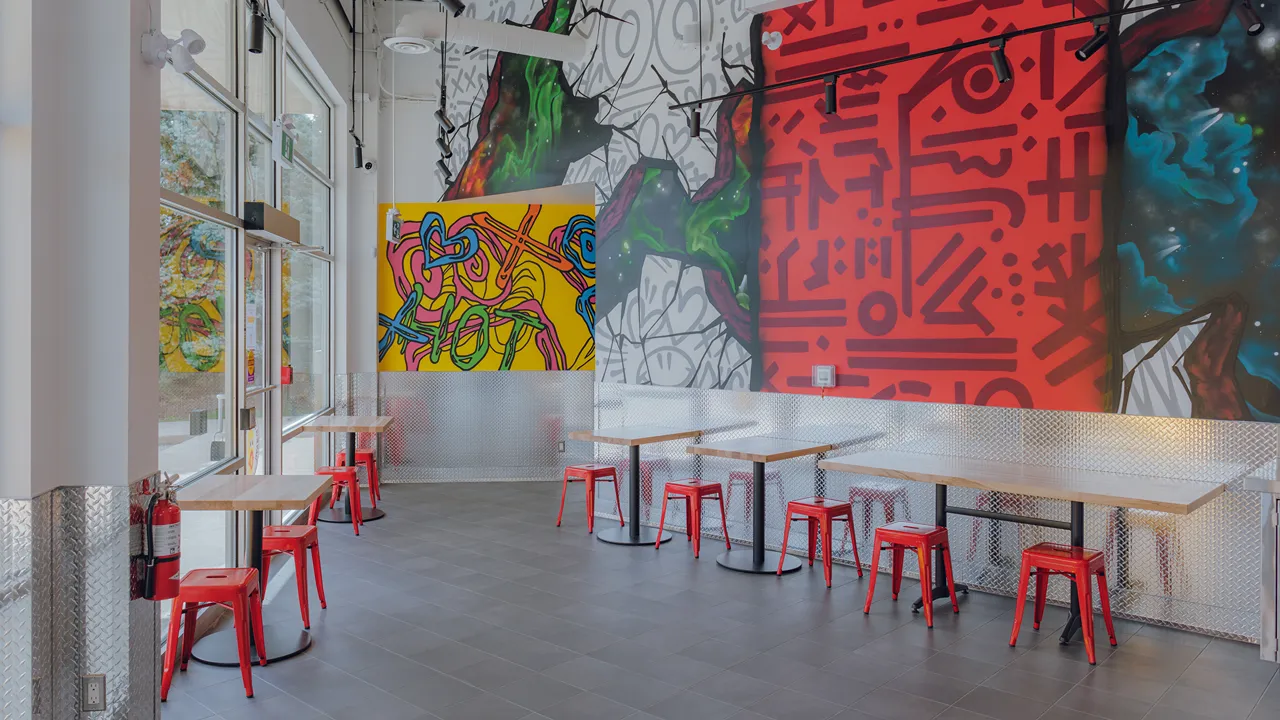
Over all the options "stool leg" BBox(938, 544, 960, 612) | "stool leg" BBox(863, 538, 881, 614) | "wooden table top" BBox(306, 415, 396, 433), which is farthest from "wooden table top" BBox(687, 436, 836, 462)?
"wooden table top" BBox(306, 415, 396, 433)

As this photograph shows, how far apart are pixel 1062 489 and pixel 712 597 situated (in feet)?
6.69

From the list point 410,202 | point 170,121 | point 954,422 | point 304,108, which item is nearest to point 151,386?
point 170,121

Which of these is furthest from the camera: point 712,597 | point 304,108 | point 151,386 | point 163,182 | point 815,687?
point 304,108

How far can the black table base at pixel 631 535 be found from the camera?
6.58m

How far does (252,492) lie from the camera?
4207 mm

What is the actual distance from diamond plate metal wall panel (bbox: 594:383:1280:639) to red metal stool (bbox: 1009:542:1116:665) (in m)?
0.53

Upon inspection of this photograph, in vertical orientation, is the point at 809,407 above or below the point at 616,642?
above

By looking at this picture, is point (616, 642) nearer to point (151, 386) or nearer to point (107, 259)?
point (151, 386)

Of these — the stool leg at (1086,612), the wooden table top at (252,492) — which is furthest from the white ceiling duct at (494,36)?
the stool leg at (1086,612)

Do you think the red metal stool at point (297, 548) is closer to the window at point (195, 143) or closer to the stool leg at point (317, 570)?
the stool leg at point (317, 570)

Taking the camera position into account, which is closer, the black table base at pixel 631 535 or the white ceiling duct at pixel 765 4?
the white ceiling duct at pixel 765 4

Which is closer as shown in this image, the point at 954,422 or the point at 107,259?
the point at 107,259

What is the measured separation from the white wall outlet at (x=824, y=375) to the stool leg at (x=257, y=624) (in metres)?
3.81

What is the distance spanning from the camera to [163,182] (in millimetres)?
4273
